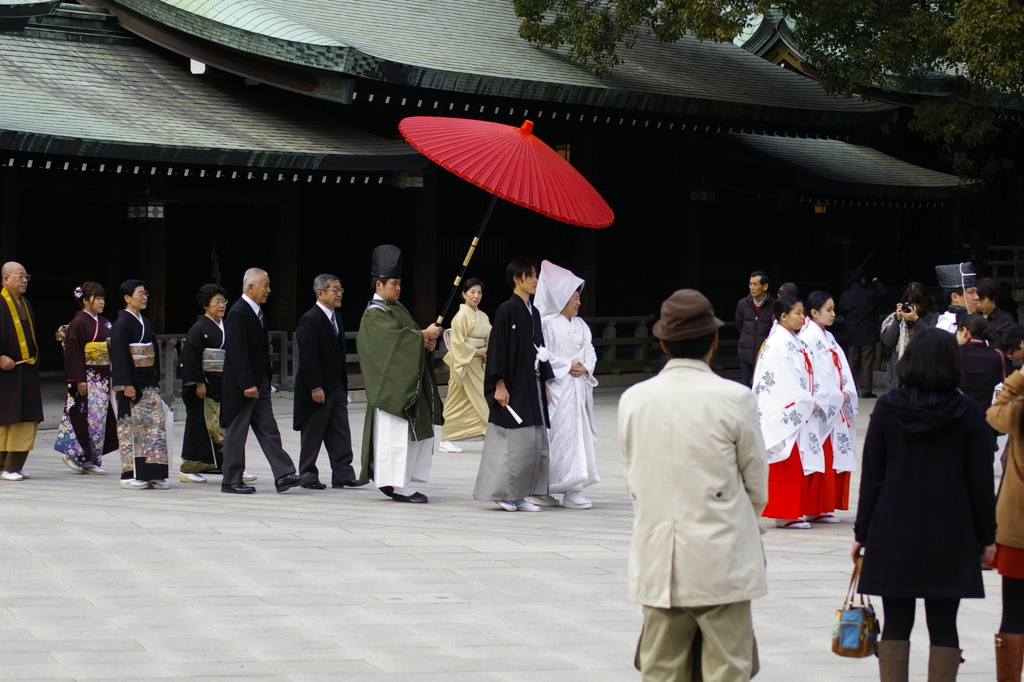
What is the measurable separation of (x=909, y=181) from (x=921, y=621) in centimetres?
1584

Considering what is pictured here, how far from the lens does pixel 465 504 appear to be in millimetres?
9438

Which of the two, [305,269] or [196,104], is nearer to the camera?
[196,104]

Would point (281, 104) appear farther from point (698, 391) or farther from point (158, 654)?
Result: point (698, 391)

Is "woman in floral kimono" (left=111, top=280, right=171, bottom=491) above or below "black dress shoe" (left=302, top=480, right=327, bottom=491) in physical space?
above

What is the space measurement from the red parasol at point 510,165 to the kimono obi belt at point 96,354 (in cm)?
316

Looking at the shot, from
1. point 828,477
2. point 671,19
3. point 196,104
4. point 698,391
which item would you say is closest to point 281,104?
point 196,104

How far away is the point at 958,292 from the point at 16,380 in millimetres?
6896

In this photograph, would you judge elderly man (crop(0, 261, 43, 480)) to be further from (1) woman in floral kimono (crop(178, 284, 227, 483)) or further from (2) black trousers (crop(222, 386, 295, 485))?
(2) black trousers (crop(222, 386, 295, 485))

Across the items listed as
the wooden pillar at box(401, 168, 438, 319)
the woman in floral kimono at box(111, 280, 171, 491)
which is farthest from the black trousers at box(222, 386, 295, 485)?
the wooden pillar at box(401, 168, 438, 319)

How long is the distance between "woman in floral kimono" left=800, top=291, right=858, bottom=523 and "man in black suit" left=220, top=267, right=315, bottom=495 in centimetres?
354

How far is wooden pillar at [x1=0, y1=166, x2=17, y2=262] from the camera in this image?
1461 cm

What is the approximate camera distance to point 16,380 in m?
10.2

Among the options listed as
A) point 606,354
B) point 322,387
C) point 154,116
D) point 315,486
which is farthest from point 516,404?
point 606,354

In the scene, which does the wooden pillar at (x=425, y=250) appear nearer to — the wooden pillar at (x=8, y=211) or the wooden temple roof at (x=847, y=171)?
the wooden pillar at (x=8, y=211)
